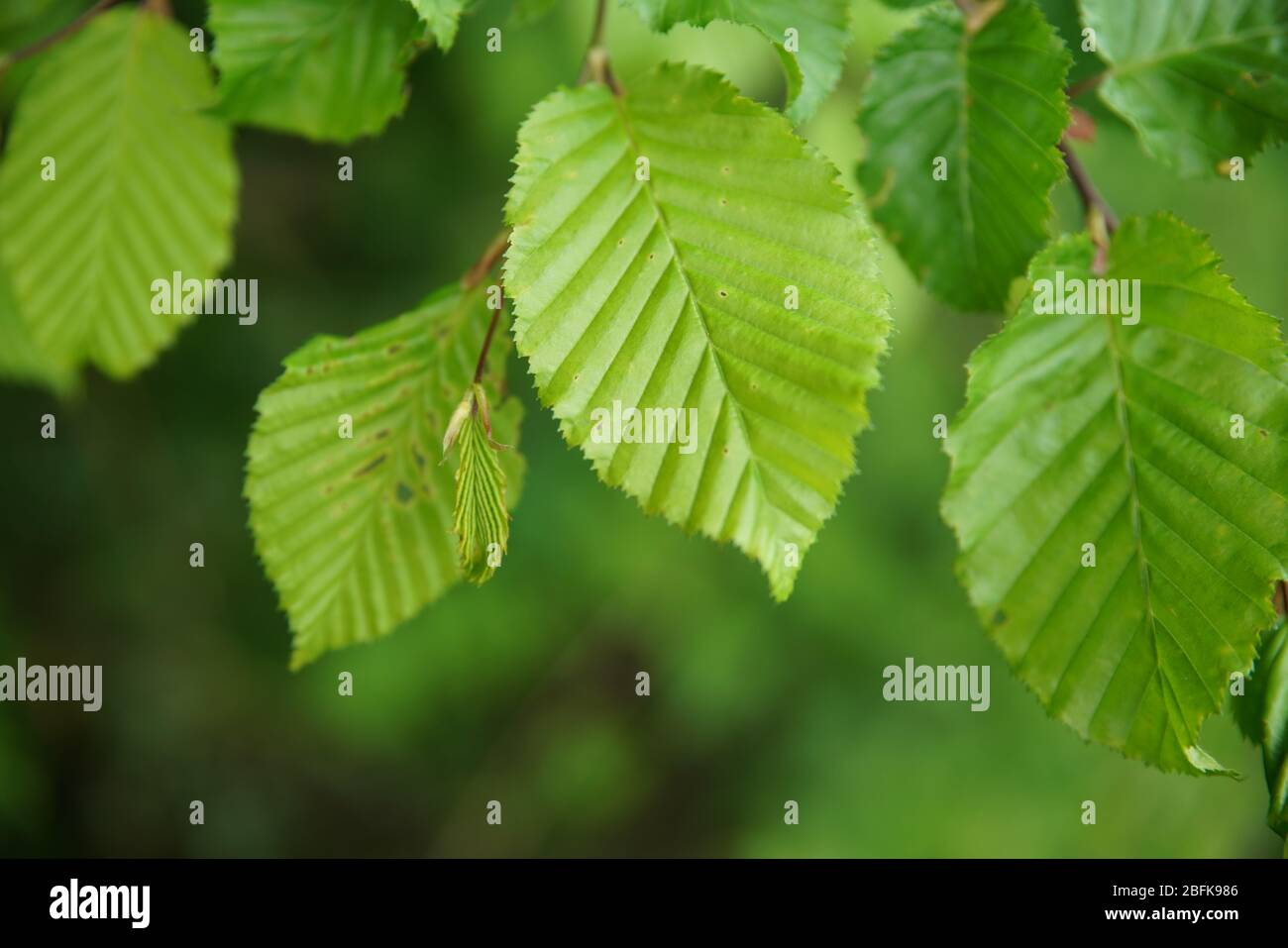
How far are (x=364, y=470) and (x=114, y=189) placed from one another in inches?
18.5

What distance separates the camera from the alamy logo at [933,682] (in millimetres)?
2004

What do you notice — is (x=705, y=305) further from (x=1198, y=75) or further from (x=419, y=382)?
(x=1198, y=75)

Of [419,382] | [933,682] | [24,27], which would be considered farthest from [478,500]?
[933,682]

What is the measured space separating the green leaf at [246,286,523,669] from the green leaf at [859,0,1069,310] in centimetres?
36

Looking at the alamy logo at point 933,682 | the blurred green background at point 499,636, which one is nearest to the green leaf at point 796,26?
the blurred green background at point 499,636

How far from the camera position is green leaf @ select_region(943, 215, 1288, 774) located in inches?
25.4

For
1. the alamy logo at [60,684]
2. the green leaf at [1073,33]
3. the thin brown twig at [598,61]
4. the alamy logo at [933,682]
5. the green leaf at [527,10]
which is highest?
the green leaf at [1073,33]

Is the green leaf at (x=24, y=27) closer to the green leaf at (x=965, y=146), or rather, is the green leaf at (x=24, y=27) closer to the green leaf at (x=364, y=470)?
the green leaf at (x=364, y=470)

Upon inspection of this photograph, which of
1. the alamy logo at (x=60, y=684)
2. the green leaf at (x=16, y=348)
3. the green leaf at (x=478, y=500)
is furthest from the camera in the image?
the alamy logo at (x=60, y=684)

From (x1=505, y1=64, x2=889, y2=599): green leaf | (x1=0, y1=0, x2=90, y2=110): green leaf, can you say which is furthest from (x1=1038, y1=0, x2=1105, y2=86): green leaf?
(x1=0, y1=0, x2=90, y2=110): green leaf

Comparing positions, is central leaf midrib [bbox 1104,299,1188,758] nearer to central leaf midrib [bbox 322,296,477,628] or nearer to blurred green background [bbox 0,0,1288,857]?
central leaf midrib [bbox 322,296,477,628]

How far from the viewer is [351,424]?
780 mm
